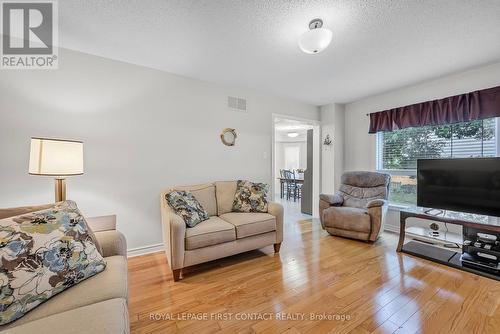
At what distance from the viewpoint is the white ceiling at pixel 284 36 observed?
1.65 m

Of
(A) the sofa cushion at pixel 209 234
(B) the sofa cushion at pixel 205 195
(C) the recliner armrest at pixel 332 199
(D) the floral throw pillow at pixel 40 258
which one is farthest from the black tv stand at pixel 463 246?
(D) the floral throw pillow at pixel 40 258

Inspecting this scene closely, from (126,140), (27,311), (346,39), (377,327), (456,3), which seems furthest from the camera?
(126,140)

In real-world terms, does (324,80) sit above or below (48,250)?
above

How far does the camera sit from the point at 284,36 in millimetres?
1994

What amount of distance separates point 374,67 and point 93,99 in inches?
134

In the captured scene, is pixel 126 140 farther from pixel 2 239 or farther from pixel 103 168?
pixel 2 239

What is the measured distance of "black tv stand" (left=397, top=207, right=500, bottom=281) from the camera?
2.09m

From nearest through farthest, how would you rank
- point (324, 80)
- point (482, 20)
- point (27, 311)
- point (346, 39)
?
point (27, 311), point (482, 20), point (346, 39), point (324, 80)

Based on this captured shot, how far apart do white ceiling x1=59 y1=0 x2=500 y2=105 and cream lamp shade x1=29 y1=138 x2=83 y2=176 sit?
42.8 inches

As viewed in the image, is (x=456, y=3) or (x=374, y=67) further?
(x=374, y=67)

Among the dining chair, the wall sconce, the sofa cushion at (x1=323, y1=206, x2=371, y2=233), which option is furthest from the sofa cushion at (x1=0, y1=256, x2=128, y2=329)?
the dining chair

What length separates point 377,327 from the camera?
4.79ft

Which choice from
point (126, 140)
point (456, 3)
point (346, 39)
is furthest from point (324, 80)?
point (126, 140)

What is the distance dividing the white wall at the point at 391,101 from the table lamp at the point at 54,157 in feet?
14.0
